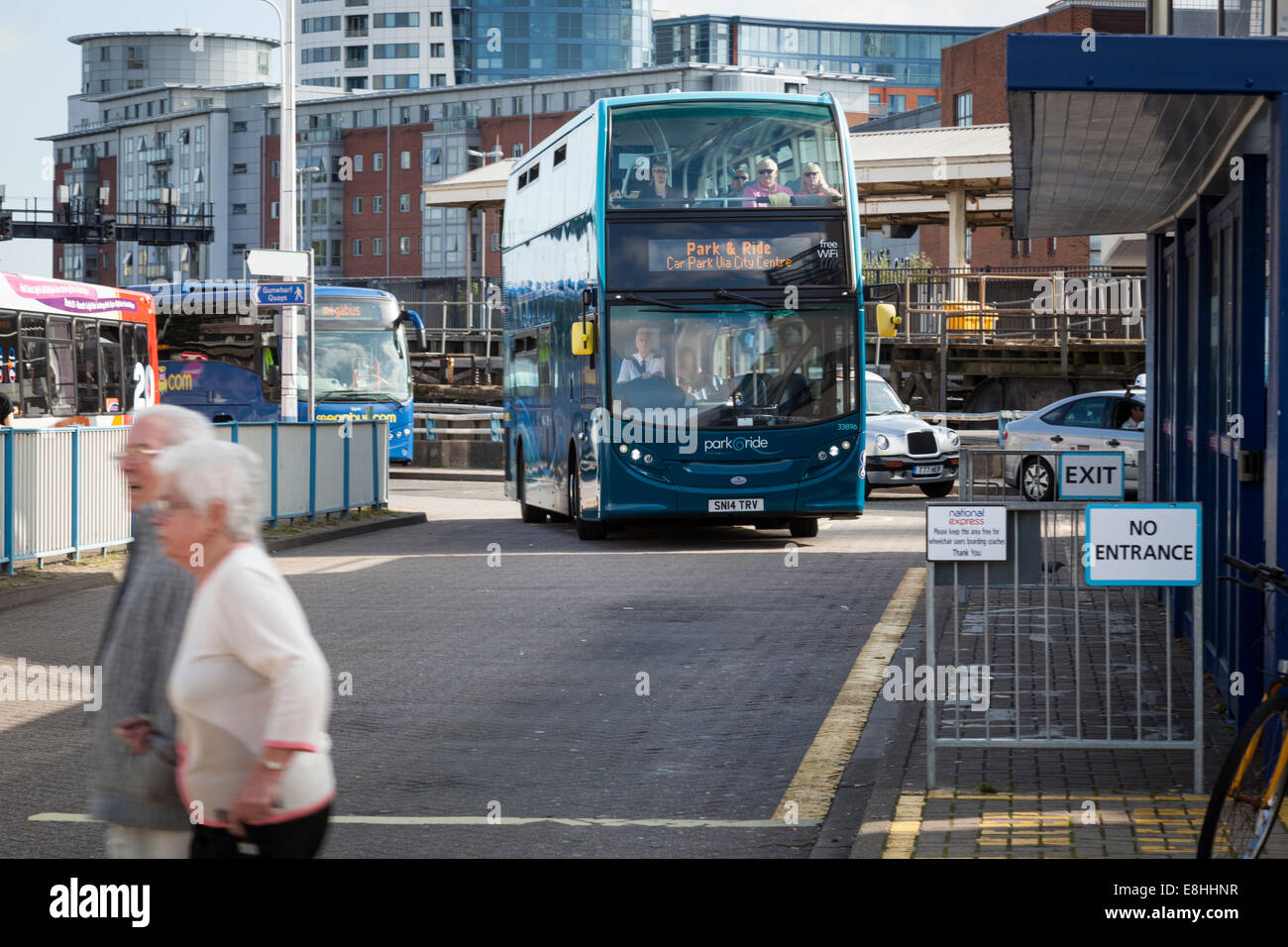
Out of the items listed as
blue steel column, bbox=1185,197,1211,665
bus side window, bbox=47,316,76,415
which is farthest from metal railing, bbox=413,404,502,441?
blue steel column, bbox=1185,197,1211,665

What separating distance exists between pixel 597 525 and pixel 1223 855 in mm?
Result: 14143

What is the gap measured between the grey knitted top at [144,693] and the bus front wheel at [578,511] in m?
14.7

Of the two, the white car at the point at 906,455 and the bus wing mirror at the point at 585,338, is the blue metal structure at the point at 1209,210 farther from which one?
the white car at the point at 906,455

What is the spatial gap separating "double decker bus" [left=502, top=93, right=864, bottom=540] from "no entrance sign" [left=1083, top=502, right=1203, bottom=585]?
10803 millimetres

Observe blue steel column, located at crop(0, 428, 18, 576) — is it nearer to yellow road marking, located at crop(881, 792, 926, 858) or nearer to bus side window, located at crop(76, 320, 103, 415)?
yellow road marking, located at crop(881, 792, 926, 858)

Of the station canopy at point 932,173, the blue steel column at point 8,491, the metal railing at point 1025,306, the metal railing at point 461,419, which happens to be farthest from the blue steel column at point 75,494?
the station canopy at point 932,173

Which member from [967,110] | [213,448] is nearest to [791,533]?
[213,448]

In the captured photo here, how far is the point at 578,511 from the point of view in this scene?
19.4m

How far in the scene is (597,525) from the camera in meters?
19.3

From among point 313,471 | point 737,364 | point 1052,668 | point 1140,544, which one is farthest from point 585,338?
point 1140,544

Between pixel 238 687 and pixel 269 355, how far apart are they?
30.9m

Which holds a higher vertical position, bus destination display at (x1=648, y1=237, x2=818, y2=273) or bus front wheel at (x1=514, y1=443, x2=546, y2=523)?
bus destination display at (x1=648, y1=237, x2=818, y2=273)

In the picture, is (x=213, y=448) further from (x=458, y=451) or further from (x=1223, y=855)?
(x=458, y=451)

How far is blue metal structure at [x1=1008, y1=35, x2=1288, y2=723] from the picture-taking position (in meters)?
6.79
